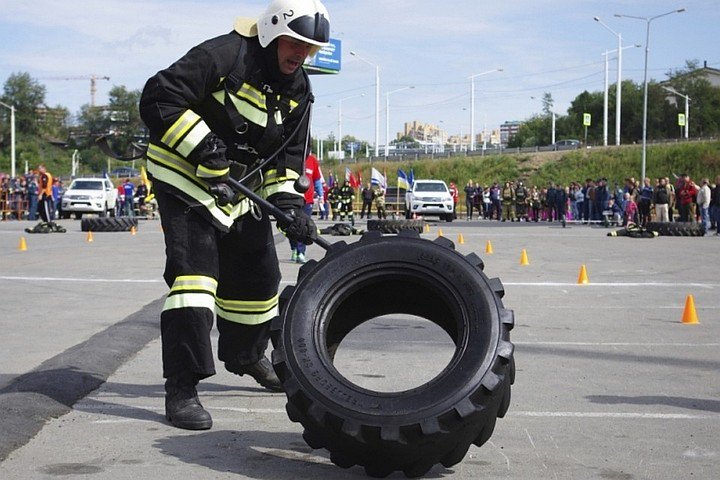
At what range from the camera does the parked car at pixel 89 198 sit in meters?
42.9

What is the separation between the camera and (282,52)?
522cm

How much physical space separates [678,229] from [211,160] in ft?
82.3

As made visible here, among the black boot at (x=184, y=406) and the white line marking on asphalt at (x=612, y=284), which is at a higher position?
the black boot at (x=184, y=406)

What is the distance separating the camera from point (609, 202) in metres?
38.8

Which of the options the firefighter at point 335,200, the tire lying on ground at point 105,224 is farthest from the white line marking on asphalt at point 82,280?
the firefighter at point 335,200

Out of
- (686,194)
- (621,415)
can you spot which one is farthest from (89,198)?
(621,415)

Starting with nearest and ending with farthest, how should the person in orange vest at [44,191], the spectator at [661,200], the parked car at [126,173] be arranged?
1. the person in orange vest at [44,191]
2. the spectator at [661,200]
3. the parked car at [126,173]

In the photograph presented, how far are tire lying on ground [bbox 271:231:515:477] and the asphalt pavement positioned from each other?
0.71 feet

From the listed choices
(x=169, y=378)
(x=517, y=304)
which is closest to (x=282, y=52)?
(x=169, y=378)

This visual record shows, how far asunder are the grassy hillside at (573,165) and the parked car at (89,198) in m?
43.1

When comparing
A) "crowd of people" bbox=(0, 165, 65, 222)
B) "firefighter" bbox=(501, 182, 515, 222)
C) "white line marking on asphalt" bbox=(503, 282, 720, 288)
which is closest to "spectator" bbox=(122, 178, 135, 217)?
"crowd of people" bbox=(0, 165, 65, 222)

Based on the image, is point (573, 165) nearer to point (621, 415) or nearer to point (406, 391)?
point (621, 415)

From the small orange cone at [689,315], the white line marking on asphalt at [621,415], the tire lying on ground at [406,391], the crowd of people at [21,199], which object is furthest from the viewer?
the crowd of people at [21,199]

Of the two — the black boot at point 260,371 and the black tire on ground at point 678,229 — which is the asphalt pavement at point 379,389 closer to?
the black boot at point 260,371
